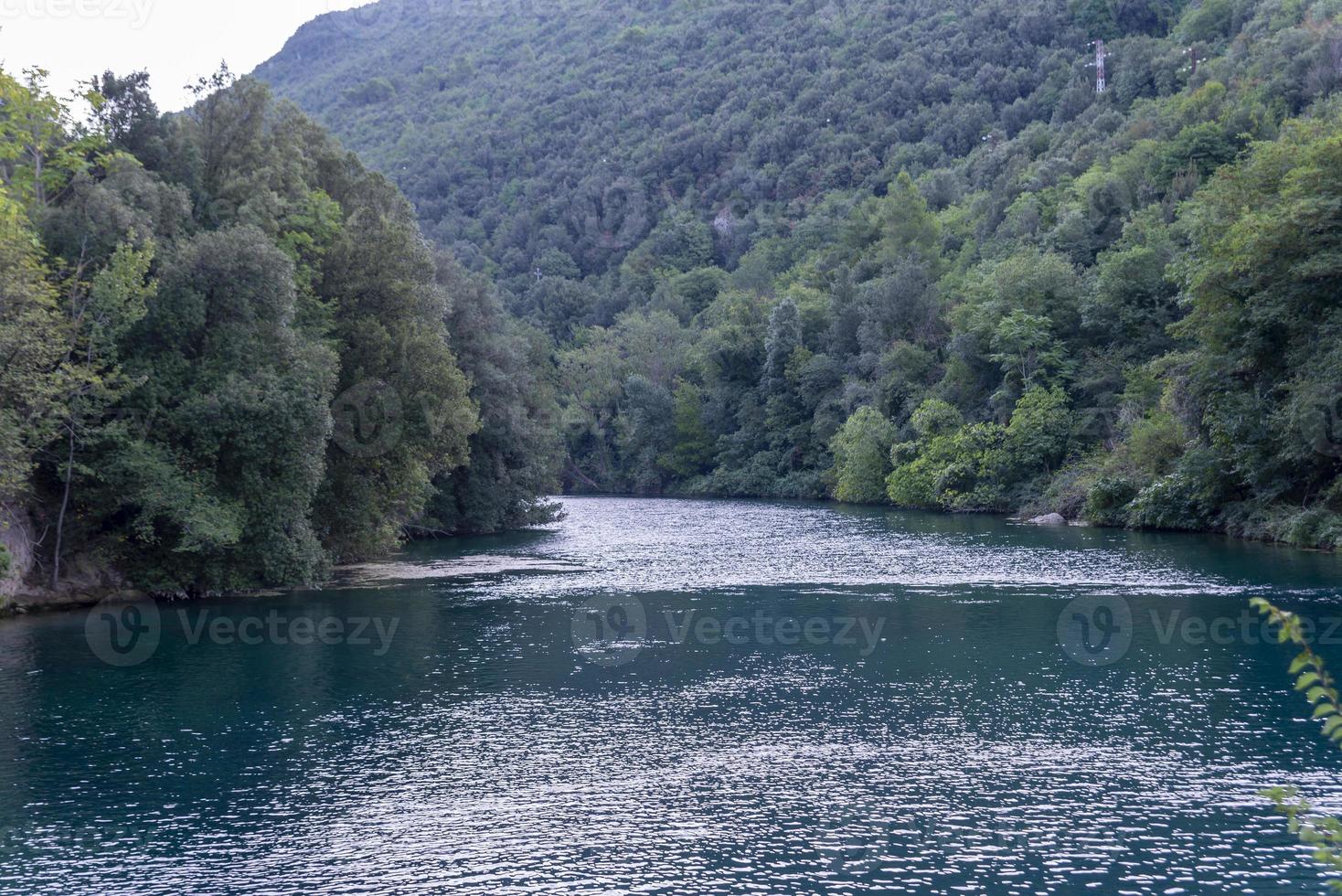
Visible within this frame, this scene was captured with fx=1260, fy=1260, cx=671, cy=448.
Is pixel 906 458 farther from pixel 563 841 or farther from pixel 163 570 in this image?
pixel 563 841

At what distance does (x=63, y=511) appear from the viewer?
33156 mm

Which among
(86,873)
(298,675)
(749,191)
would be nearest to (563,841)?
(86,873)

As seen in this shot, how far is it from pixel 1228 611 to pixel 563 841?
21614 mm

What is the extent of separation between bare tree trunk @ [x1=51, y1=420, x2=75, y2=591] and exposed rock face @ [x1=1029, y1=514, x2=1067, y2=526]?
42955 mm

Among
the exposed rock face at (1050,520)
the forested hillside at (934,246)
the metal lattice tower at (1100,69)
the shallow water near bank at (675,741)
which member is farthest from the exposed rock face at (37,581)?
the metal lattice tower at (1100,69)

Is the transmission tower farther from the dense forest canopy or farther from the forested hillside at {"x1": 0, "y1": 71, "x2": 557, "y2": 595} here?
the forested hillside at {"x1": 0, "y1": 71, "x2": 557, "y2": 595}

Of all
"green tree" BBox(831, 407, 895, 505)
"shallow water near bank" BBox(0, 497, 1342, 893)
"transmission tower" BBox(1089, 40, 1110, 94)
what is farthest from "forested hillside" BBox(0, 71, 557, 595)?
"transmission tower" BBox(1089, 40, 1110, 94)

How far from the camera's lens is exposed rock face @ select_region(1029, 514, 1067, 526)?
60034 millimetres

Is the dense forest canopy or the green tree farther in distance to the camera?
the green tree

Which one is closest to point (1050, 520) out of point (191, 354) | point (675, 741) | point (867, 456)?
point (867, 456)

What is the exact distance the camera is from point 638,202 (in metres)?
154

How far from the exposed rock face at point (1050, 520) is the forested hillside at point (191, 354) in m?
30.3

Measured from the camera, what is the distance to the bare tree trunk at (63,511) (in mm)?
32312

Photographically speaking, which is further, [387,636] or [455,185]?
[455,185]
